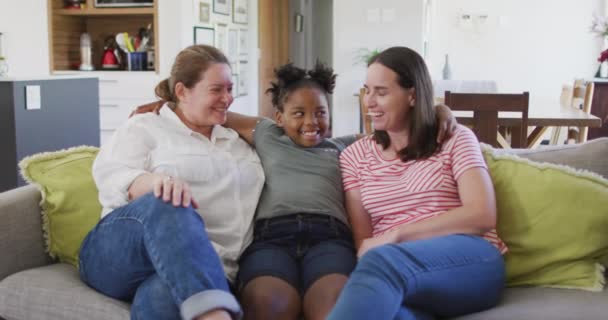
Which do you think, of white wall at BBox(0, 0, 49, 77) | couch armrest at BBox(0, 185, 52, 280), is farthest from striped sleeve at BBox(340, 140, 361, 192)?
white wall at BBox(0, 0, 49, 77)

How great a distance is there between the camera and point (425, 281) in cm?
154

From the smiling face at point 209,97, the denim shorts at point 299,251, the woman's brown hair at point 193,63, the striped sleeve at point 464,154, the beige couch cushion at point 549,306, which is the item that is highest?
the woman's brown hair at point 193,63

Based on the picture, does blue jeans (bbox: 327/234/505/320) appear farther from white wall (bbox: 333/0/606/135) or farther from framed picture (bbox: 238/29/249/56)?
white wall (bbox: 333/0/606/135)

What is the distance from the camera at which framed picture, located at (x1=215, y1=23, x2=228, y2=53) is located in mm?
5941

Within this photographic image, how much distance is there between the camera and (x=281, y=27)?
8.49m

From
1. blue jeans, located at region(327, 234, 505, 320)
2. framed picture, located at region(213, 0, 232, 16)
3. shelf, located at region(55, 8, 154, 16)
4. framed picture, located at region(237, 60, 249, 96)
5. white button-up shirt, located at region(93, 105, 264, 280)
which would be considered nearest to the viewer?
blue jeans, located at region(327, 234, 505, 320)

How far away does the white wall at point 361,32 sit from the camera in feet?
20.7

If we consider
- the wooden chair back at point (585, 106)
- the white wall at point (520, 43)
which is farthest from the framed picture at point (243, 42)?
the wooden chair back at point (585, 106)

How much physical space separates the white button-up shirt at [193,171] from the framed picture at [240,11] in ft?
15.0

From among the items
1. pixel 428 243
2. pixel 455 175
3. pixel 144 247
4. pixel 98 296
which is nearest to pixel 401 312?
pixel 428 243

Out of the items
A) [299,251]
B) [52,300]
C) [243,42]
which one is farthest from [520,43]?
[52,300]

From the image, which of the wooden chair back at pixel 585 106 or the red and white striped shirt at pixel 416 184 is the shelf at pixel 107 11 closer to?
the wooden chair back at pixel 585 106

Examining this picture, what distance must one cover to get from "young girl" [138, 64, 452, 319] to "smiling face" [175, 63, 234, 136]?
173mm

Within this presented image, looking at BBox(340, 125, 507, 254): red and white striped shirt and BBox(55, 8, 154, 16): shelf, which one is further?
BBox(55, 8, 154, 16): shelf
